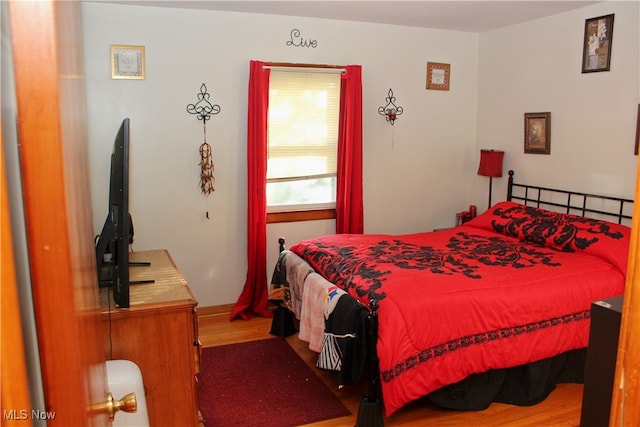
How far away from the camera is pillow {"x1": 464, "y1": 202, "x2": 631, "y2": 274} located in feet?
11.1

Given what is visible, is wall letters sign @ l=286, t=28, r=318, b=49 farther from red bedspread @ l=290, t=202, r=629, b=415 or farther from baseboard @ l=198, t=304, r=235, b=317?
baseboard @ l=198, t=304, r=235, b=317

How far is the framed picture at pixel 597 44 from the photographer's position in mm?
3816

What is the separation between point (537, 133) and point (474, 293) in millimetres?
2250

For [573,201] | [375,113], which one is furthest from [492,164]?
[375,113]

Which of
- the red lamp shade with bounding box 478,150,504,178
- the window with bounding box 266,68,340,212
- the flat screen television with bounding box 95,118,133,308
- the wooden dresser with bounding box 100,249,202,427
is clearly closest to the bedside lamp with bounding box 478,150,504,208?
the red lamp shade with bounding box 478,150,504,178

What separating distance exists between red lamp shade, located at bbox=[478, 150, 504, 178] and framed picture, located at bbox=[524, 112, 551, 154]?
0.26m

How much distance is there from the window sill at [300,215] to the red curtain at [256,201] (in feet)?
0.58

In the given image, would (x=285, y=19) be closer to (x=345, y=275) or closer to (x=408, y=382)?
(x=345, y=275)

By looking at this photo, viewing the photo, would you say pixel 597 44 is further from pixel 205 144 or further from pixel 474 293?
pixel 205 144

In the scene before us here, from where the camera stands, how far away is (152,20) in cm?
398

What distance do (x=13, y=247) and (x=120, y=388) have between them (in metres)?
1.61

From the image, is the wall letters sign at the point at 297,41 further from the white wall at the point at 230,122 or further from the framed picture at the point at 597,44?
the framed picture at the point at 597,44

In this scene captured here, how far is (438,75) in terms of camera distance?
5.03 metres

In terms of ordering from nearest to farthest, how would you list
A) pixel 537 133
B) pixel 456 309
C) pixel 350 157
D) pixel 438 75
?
pixel 456 309, pixel 537 133, pixel 350 157, pixel 438 75
